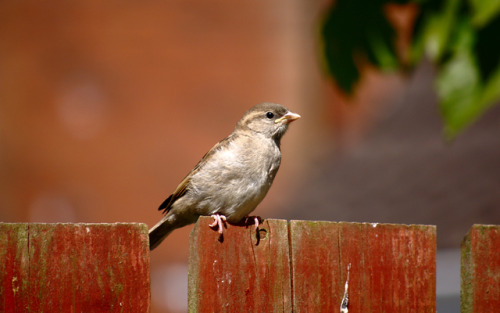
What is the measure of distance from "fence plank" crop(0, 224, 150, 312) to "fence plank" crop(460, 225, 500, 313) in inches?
41.9

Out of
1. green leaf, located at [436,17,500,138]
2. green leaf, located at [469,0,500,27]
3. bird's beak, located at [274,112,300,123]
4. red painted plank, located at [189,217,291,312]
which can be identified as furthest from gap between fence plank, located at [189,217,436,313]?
bird's beak, located at [274,112,300,123]

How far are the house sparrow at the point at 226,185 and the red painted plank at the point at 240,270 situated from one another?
5.12 feet

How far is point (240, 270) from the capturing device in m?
2.43

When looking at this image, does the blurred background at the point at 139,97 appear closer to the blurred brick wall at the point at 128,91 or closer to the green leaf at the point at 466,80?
the blurred brick wall at the point at 128,91

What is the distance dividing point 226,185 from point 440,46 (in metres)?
1.85

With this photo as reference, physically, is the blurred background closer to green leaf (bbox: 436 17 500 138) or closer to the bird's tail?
the bird's tail

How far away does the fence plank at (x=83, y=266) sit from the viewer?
2176 mm

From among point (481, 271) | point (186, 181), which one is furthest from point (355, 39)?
point (186, 181)

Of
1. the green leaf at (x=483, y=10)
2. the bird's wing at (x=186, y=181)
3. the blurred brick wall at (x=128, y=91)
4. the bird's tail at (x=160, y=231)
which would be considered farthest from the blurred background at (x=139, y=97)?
the green leaf at (x=483, y=10)

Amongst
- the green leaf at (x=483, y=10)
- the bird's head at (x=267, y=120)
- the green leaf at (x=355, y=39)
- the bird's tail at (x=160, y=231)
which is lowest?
the bird's tail at (x=160, y=231)

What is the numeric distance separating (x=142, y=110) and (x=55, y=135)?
1.75 meters

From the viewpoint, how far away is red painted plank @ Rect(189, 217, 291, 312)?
2.36m

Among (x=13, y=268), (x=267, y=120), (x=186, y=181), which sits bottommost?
(x=13, y=268)

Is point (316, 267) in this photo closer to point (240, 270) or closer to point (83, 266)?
point (240, 270)
